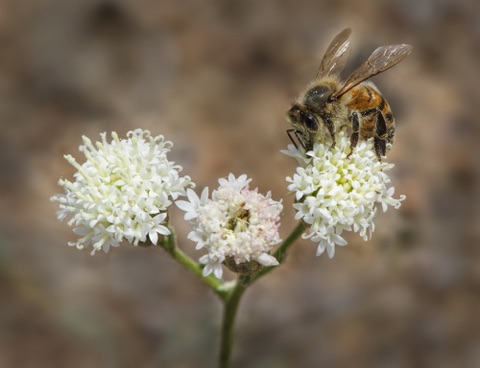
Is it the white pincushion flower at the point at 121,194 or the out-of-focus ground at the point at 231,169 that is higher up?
the out-of-focus ground at the point at 231,169

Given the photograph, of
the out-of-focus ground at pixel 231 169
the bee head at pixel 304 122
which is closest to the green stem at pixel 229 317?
the bee head at pixel 304 122

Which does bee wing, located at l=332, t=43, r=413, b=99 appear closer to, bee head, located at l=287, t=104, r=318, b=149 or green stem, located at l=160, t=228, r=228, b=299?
bee head, located at l=287, t=104, r=318, b=149

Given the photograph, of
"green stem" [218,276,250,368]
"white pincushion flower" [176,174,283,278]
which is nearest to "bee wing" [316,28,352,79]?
"white pincushion flower" [176,174,283,278]

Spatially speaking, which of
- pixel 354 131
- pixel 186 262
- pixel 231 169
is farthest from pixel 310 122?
pixel 231 169

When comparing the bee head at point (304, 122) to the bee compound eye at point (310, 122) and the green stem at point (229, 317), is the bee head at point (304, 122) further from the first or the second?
the green stem at point (229, 317)

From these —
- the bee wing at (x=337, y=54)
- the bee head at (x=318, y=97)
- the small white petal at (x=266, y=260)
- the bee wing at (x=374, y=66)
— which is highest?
the bee wing at (x=337, y=54)

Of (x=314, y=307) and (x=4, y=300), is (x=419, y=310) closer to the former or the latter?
(x=314, y=307)

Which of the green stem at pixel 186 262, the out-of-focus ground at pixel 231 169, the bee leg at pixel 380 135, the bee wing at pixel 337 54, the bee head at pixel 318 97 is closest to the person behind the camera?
the bee head at pixel 318 97

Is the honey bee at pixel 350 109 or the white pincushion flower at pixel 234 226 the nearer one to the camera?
the white pincushion flower at pixel 234 226
